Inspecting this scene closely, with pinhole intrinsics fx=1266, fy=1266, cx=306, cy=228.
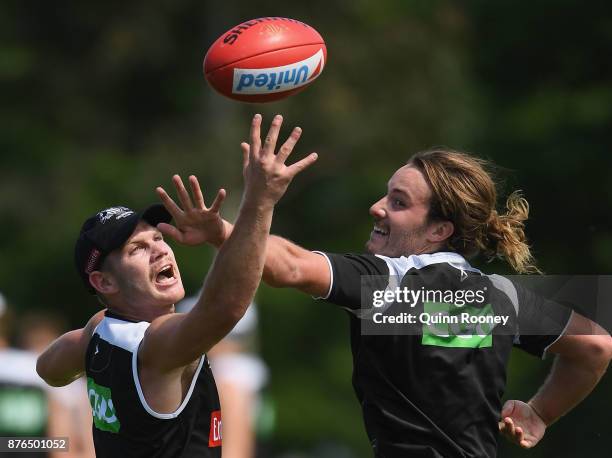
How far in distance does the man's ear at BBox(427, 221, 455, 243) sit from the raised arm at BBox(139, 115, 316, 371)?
105cm

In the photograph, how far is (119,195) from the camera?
23.0 meters

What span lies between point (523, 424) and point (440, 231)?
1.08 m

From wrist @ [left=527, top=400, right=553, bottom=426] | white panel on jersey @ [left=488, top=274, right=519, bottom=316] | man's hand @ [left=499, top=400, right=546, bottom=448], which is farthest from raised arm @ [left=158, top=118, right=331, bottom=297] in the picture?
wrist @ [left=527, top=400, right=553, bottom=426]

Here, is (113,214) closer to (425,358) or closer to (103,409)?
(103,409)

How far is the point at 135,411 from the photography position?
210 inches

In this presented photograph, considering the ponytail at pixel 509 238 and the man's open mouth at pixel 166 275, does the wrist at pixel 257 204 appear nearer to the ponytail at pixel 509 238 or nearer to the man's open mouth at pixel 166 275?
the man's open mouth at pixel 166 275

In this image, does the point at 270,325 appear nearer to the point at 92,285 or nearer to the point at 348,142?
the point at 348,142

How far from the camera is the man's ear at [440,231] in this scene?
18.9 ft

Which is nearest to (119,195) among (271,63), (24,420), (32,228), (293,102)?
(32,228)

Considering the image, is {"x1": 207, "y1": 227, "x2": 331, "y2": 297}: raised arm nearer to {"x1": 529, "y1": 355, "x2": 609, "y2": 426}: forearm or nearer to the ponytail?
the ponytail

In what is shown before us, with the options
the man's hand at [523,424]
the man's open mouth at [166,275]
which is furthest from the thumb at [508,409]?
the man's open mouth at [166,275]

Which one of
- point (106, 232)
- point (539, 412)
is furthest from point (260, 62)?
point (539, 412)

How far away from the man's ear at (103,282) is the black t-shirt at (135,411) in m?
0.16

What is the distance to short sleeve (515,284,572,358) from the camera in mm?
5793
